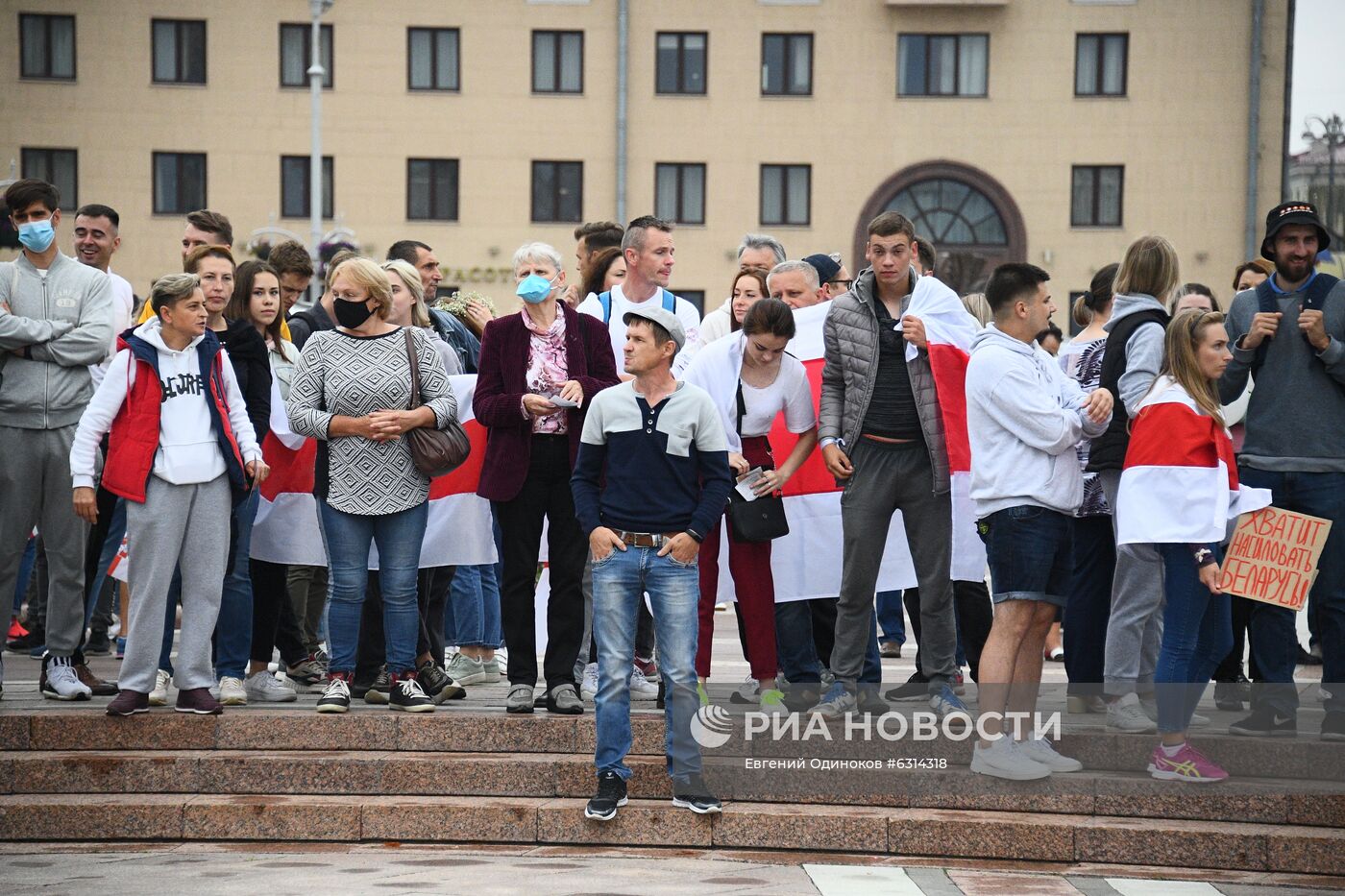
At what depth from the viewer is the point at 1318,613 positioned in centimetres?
805

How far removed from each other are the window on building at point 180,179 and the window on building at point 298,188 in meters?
1.94

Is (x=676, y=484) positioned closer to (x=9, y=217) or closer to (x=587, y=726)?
(x=587, y=726)

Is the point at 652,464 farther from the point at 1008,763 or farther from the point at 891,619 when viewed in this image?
the point at 891,619

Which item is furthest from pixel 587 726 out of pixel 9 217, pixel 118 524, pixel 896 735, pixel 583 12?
pixel 583 12

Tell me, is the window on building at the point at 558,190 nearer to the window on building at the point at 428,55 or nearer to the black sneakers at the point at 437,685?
the window on building at the point at 428,55

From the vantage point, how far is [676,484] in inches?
286

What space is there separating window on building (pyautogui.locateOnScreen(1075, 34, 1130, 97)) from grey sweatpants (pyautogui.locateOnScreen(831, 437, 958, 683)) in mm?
35022

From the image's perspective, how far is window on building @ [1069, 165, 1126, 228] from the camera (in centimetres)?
4094

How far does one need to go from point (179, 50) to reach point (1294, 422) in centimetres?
3718

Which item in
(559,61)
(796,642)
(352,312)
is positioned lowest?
(796,642)

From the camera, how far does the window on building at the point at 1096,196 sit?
40.9 m

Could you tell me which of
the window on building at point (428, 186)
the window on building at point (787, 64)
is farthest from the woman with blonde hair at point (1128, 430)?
the window on building at point (428, 186)

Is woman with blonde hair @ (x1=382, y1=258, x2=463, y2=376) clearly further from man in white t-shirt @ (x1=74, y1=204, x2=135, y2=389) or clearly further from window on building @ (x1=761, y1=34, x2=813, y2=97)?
window on building @ (x1=761, y1=34, x2=813, y2=97)

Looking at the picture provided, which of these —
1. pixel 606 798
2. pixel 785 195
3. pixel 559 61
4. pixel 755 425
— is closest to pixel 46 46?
pixel 559 61
